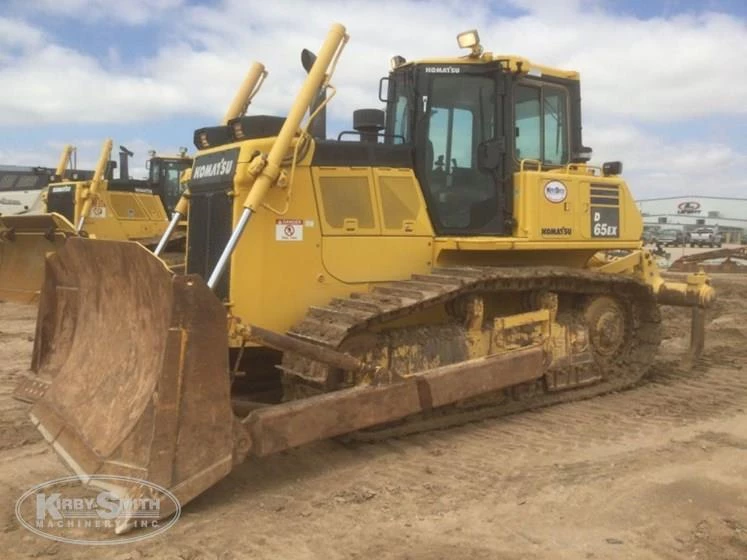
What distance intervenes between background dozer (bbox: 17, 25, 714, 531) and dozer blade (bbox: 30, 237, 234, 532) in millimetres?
13

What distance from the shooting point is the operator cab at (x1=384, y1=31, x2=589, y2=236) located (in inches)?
252

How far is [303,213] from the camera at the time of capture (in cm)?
565

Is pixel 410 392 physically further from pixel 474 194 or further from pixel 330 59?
pixel 330 59

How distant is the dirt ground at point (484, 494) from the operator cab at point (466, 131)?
5.89 feet

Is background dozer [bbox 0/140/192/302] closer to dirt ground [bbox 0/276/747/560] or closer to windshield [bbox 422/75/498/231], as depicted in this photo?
windshield [bbox 422/75/498/231]

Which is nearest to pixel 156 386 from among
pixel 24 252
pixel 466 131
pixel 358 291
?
pixel 358 291

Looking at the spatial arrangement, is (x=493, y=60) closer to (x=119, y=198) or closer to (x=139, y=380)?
(x=139, y=380)

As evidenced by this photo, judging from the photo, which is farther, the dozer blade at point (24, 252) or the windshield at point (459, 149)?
the dozer blade at point (24, 252)

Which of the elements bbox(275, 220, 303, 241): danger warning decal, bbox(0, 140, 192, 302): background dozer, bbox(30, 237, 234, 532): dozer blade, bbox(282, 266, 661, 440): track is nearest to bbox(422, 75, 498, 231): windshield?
bbox(282, 266, 661, 440): track

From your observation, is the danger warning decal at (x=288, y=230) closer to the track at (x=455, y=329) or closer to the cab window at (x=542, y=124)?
the track at (x=455, y=329)

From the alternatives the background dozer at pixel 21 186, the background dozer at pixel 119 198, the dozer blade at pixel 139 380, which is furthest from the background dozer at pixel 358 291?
the background dozer at pixel 21 186

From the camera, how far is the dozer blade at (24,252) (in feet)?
25.7

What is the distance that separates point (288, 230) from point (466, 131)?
1.94 m

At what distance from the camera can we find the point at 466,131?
653cm
